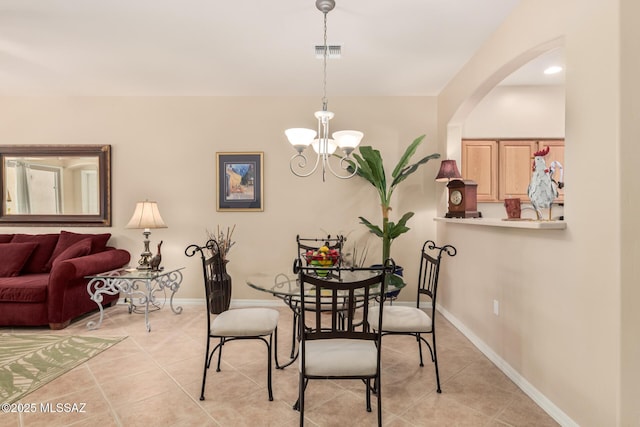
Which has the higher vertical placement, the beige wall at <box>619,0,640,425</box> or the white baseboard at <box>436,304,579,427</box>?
the beige wall at <box>619,0,640,425</box>

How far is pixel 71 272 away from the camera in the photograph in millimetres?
3564

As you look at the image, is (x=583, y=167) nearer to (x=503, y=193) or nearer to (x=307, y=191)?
Answer: (x=503, y=193)

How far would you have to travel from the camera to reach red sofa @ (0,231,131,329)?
138 inches

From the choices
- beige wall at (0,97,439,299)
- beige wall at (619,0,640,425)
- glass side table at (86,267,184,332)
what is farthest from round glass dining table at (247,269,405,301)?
beige wall at (0,97,439,299)

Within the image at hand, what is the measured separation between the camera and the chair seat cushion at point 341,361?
1821mm

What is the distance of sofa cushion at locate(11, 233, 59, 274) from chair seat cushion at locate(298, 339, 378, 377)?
3811mm

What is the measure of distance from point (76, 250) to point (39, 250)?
2.02ft

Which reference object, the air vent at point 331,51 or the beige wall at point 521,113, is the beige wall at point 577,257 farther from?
the beige wall at point 521,113

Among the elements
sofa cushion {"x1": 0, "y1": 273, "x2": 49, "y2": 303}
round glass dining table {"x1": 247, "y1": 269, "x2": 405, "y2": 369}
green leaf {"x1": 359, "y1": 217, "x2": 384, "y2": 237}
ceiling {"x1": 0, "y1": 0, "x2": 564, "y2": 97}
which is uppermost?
ceiling {"x1": 0, "y1": 0, "x2": 564, "y2": 97}

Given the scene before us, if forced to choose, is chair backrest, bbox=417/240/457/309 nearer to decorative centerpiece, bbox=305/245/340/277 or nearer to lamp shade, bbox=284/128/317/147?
decorative centerpiece, bbox=305/245/340/277

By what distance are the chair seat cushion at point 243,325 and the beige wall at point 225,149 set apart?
2.05 meters

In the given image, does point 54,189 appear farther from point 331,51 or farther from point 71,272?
point 331,51

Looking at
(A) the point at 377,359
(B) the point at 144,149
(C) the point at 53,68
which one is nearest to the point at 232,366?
(A) the point at 377,359

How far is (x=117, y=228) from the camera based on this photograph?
15.0ft
